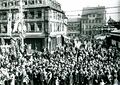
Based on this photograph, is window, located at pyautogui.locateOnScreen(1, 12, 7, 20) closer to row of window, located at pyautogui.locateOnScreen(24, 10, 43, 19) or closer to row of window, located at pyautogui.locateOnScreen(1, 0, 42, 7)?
row of window, located at pyautogui.locateOnScreen(1, 0, 42, 7)

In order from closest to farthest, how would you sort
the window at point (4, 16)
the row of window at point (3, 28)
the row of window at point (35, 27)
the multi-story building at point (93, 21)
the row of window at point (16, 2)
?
the row of window at point (35, 27) → the row of window at point (16, 2) → the window at point (4, 16) → the row of window at point (3, 28) → the multi-story building at point (93, 21)

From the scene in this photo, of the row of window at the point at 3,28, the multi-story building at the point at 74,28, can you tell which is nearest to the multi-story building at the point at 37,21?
the row of window at the point at 3,28

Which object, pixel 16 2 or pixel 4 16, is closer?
pixel 16 2

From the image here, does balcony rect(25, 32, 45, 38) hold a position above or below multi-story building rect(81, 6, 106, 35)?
below

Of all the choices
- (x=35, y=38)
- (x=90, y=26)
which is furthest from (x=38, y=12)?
(x=90, y=26)

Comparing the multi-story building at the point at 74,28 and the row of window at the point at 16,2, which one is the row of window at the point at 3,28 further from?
the multi-story building at the point at 74,28

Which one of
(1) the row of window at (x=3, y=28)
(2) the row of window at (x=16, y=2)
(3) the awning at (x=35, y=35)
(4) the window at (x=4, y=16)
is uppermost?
(2) the row of window at (x=16, y=2)

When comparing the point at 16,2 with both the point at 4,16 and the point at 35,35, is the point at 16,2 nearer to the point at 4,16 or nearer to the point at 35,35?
the point at 4,16

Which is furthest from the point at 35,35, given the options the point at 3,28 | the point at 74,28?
the point at 74,28

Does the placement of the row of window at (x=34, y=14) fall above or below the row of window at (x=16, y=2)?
below

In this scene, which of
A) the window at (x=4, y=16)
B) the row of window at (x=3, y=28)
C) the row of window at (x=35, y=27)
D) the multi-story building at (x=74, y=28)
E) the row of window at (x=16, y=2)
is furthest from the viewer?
the multi-story building at (x=74, y=28)

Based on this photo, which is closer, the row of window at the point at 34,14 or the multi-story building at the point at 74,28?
the row of window at the point at 34,14

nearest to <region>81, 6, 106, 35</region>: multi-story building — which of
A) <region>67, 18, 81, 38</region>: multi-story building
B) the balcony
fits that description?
<region>67, 18, 81, 38</region>: multi-story building

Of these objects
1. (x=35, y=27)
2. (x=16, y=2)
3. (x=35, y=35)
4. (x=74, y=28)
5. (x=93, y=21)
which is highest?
(x=16, y=2)
